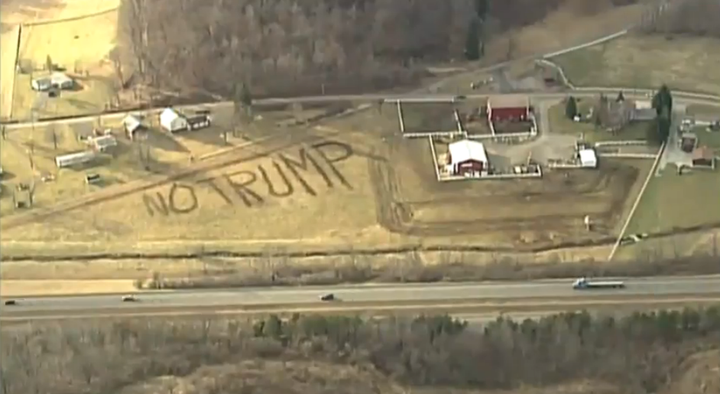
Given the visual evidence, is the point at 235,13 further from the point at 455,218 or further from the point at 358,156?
the point at 455,218

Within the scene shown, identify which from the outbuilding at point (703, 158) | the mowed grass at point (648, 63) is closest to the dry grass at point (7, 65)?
the mowed grass at point (648, 63)

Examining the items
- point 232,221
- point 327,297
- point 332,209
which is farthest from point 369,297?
point 232,221

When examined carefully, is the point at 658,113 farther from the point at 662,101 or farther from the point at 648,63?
the point at 648,63

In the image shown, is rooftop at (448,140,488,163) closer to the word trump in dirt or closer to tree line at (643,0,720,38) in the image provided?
the word trump in dirt

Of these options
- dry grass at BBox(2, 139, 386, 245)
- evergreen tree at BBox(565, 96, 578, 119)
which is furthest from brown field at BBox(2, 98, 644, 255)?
evergreen tree at BBox(565, 96, 578, 119)

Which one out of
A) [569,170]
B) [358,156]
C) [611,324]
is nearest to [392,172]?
[358,156]
